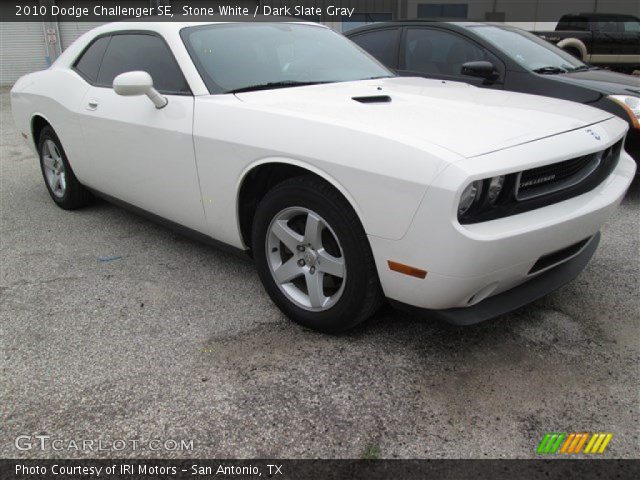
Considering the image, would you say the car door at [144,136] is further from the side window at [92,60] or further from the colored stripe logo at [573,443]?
the colored stripe logo at [573,443]

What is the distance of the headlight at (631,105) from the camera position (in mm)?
4594

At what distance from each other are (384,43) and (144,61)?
305cm

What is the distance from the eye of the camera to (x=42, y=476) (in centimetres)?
193

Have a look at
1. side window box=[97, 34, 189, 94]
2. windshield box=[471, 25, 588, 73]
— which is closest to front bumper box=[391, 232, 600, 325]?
side window box=[97, 34, 189, 94]

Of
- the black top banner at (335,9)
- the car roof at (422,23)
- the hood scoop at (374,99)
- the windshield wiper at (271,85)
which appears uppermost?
the black top banner at (335,9)

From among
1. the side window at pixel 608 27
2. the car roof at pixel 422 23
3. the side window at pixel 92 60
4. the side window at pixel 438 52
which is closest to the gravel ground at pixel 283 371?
the side window at pixel 92 60

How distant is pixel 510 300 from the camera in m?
2.40

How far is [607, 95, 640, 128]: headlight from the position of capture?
15.1ft

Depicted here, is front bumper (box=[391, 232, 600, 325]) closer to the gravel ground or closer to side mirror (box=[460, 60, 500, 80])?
the gravel ground

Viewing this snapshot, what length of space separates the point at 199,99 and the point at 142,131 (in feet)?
1.68

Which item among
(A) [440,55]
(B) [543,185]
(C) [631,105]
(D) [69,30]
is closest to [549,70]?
(C) [631,105]

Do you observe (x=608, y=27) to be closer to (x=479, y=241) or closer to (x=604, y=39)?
(x=604, y=39)

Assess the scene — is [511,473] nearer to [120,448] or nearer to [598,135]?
[120,448]

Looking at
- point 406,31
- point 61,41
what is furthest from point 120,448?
point 61,41
